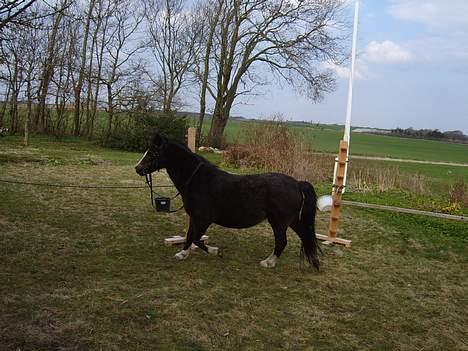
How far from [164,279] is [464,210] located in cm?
759

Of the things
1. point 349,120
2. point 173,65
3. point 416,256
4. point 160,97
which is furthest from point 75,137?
point 416,256

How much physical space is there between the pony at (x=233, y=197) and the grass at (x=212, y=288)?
44cm

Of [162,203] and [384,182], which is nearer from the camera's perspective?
[162,203]

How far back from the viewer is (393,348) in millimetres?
3590

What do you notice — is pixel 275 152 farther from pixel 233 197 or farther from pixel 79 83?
pixel 79 83

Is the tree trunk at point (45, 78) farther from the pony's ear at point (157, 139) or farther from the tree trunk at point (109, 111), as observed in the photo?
the pony's ear at point (157, 139)

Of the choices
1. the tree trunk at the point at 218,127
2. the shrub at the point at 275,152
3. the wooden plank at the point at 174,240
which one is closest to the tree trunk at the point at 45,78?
the tree trunk at the point at 218,127

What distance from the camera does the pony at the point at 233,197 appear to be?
5.27 m

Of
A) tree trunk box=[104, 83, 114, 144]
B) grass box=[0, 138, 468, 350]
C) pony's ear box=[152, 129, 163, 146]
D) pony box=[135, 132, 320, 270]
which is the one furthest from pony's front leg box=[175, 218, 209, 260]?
tree trunk box=[104, 83, 114, 144]

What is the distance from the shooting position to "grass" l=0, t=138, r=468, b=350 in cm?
353

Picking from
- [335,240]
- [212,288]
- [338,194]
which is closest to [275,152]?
[338,194]

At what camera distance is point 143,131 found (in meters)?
23.4

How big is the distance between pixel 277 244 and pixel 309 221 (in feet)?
1.57

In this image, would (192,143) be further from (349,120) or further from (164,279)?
(349,120)
